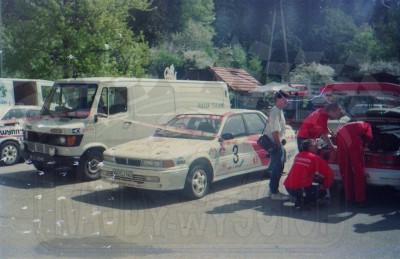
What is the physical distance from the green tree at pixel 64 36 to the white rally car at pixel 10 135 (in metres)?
4.15

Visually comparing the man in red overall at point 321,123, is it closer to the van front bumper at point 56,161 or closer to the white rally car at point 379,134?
the white rally car at point 379,134

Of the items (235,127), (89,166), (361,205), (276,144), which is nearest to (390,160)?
(361,205)

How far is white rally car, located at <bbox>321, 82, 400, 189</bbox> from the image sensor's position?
718cm

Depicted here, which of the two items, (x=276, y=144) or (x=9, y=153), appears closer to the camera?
(x=276, y=144)

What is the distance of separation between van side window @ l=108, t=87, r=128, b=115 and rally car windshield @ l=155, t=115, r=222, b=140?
1.30m

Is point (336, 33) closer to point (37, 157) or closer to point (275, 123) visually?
point (275, 123)

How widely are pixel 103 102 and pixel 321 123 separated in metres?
4.45

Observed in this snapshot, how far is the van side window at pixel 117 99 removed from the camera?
9.69 meters

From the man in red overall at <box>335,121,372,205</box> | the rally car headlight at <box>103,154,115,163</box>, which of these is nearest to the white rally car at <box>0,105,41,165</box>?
the rally car headlight at <box>103,154,115,163</box>

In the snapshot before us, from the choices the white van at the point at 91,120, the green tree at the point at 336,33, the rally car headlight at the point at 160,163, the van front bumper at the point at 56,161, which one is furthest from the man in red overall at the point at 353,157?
the green tree at the point at 336,33

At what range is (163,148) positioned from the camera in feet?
25.3

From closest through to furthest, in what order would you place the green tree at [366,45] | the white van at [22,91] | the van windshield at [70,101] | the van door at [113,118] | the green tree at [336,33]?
1. the van door at [113,118]
2. the van windshield at [70,101]
3. the white van at [22,91]
4. the green tree at [366,45]
5. the green tree at [336,33]

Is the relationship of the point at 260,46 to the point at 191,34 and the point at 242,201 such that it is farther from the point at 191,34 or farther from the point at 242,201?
the point at 242,201

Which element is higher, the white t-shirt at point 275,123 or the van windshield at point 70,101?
the van windshield at point 70,101
